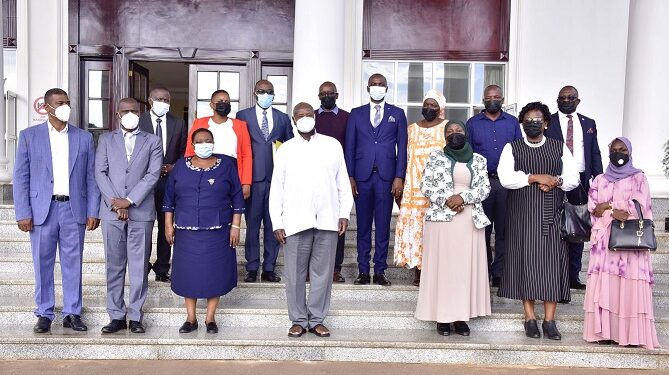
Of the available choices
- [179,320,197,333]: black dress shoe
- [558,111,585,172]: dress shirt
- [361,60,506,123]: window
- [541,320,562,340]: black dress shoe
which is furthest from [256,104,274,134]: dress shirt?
[361,60,506,123]: window

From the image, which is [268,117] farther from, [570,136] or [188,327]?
[570,136]

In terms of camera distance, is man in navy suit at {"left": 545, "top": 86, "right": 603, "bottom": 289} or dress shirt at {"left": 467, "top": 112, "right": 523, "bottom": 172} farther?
man in navy suit at {"left": 545, "top": 86, "right": 603, "bottom": 289}

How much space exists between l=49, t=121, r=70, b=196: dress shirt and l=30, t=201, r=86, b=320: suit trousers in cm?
13

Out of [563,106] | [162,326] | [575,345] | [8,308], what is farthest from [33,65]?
[575,345]

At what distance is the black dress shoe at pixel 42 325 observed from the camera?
5399 millimetres

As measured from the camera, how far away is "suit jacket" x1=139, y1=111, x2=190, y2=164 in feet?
20.5

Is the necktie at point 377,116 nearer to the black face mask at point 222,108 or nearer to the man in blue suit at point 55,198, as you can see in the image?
the black face mask at point 222,108

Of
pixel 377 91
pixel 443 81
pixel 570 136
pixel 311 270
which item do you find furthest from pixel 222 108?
pixel 443 81

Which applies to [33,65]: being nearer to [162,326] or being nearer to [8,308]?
[8,308]

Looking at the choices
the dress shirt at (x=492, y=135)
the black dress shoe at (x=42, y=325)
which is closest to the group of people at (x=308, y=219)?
the black dress shoe at (x=42, y=325)

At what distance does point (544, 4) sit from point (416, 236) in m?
5.46

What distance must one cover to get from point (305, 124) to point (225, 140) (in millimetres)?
1181

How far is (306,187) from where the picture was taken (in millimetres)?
5387

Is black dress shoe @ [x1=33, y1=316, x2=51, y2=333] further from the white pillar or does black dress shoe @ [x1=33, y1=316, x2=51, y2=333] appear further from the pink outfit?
the white pillar
